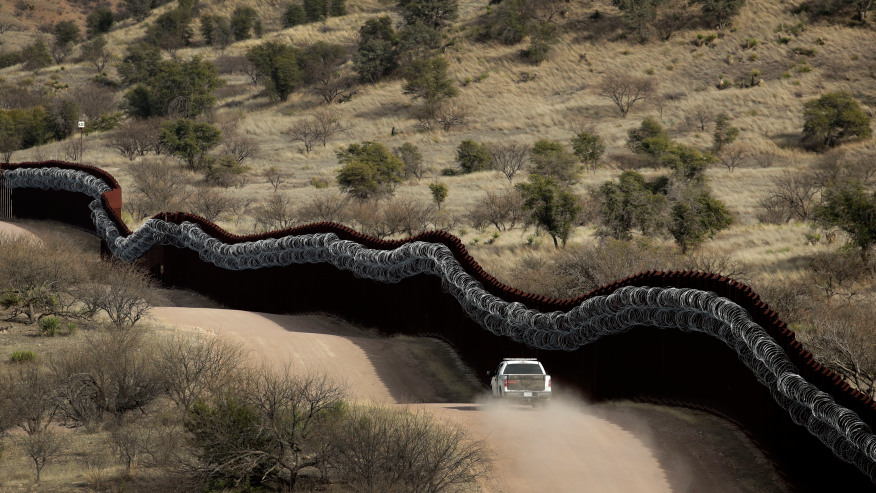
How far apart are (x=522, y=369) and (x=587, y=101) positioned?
201ft

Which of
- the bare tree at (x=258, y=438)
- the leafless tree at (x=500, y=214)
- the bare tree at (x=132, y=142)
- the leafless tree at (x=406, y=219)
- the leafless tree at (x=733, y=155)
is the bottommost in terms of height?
the leafless tree at (x=733, y=155)

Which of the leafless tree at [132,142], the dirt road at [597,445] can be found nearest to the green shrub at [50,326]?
the dirt road at [597,445]

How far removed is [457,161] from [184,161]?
18.3 meters

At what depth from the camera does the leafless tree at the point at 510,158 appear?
61.6 meters

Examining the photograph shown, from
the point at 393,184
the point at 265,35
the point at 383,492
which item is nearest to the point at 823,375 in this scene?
the point at 383,492

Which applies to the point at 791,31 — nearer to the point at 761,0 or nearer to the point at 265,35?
the point at 761,0

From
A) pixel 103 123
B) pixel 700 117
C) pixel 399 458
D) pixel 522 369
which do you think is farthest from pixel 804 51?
pixel 399 458

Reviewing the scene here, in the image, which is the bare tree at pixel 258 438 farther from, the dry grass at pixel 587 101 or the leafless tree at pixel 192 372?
the dry grass at pixel 587 101

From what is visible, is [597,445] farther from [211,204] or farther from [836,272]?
[211,204]

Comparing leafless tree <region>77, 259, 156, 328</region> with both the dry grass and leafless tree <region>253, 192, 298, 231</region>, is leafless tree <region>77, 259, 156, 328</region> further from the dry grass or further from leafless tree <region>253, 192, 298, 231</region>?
the dry grass

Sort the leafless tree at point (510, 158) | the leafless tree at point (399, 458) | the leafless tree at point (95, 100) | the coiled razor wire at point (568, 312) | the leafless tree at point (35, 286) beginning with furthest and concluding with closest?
the leafless tree at point (95, 100) → the leafless tree at point (510, 158) → the leafless tree at point (35, 286) → the coiled razor wire at point (568, 312) → the leafless tree at point (399, 458)

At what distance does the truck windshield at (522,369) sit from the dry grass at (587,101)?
31397 millimetres

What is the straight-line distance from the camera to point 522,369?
18.8m

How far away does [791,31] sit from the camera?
8388 centimetres
